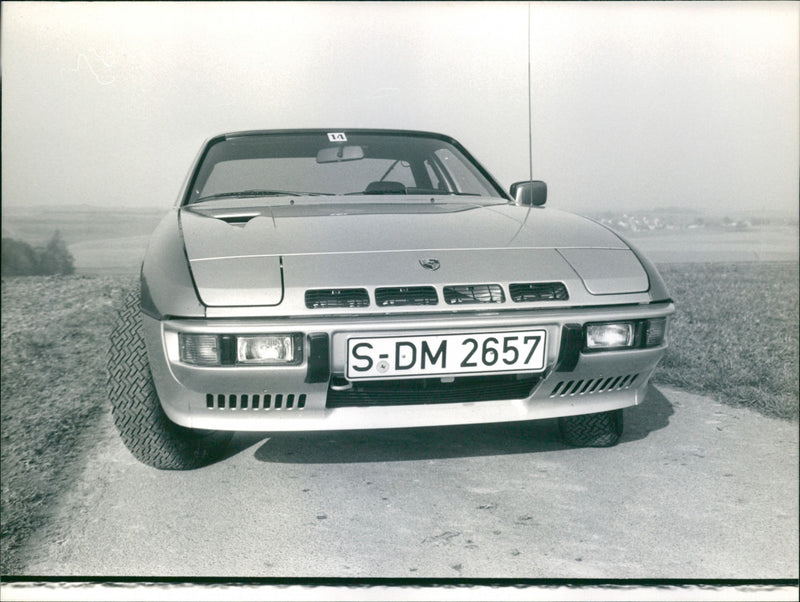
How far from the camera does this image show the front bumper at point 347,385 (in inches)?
79.9

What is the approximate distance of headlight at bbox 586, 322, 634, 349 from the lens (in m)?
2.19

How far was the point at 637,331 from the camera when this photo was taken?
2254 millimetres

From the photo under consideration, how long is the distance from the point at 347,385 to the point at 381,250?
16.9 inches

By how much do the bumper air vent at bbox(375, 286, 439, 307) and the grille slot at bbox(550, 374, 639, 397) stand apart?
18.3 inches

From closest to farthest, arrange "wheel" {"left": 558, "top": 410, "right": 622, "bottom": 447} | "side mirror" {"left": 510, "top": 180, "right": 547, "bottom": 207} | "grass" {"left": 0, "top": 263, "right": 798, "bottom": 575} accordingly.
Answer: "grass" {"left": 0, "top": 263, "right": 798, "bottom": 575}, "wheel" {"left": 558, "top": 410, "right": 622, "bottom": 447}, "side mirror" {"left": 510, "top": 180, "right": 547, "bottom": 207}

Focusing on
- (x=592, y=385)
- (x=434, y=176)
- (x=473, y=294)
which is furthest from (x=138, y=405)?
(x=434, y=176)

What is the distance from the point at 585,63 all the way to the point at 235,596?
588 cm

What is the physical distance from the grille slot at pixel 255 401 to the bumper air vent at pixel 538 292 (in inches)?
25.9

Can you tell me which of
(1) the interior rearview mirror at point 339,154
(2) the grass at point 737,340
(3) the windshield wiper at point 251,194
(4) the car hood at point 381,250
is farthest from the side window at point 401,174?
(2) the grass at point 737,340

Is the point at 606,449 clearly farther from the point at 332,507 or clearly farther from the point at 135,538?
the point at 135,538

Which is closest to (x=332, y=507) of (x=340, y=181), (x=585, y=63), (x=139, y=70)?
(x=340, y=181)

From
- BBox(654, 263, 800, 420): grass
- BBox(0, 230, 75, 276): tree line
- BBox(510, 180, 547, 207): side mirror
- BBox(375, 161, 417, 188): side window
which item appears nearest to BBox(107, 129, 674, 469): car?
BBox(510, 180, 547, 207): side mirror

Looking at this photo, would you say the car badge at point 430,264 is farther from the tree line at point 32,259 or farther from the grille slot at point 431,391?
the tree line at point 32,259

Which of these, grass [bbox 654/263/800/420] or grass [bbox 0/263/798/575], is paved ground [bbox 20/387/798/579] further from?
grass [bbox 654/263/800/420]
